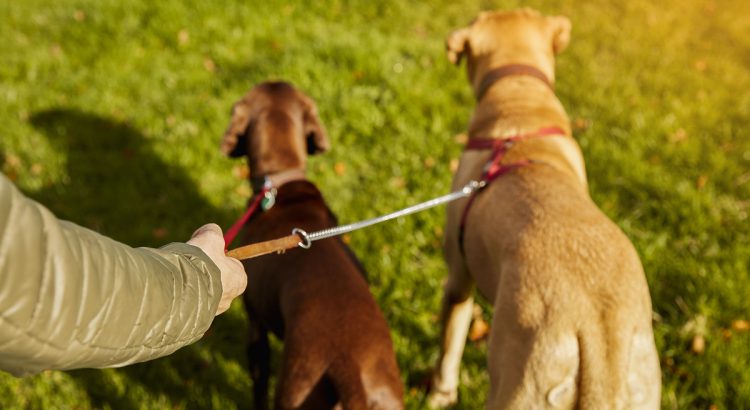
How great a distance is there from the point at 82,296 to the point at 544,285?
163 cm

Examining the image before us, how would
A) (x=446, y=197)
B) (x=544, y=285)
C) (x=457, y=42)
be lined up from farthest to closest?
(x=457, y=42) → (x=446, y=197) → (x=544, y=285)

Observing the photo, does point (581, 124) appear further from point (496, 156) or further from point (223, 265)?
point (223, 265)

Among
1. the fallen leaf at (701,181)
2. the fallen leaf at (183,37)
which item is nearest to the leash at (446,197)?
the fallen leaf at (701,181)

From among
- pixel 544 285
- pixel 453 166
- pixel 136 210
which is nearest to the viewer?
pixel 544 285

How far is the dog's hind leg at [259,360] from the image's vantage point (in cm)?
346

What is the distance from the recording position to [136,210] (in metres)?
5.09

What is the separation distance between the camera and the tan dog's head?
3840 mm

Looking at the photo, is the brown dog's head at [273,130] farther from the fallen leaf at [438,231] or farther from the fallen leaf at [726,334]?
the fallen leaf at [726,334]

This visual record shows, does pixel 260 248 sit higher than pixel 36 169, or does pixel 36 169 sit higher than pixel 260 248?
pixel 260 248

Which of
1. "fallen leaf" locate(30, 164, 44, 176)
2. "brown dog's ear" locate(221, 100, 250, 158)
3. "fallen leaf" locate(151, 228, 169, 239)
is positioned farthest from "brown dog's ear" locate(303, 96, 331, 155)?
"fallen leaf" locate(30, 164, 44, 176)

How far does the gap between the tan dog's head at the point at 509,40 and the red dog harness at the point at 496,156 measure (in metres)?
0.61

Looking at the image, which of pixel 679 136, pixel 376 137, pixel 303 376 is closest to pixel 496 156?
pixel 303 376

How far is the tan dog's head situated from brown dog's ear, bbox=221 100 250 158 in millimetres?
1428

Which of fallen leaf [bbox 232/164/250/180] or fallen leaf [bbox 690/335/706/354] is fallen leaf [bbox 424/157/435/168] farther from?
fallen leaf [bbox 690/335/706/354]
